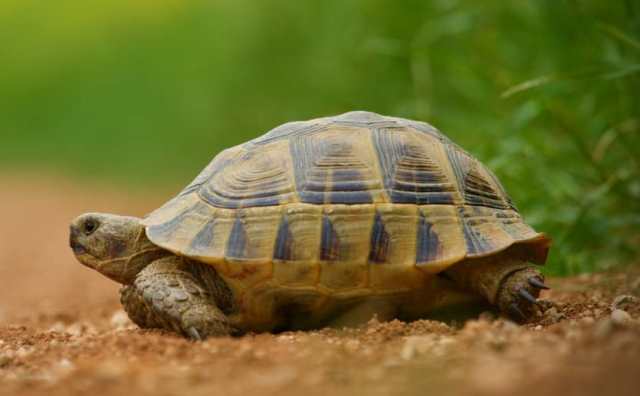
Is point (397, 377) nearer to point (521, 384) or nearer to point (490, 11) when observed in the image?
point (521, 384)

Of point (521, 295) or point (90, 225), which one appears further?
point (90, 225)

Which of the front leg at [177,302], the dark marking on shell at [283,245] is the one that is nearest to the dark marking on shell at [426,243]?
the dark marking on shell at [283,245]

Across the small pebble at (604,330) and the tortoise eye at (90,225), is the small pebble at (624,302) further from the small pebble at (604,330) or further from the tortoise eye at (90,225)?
the tortoise eye at (90,225)

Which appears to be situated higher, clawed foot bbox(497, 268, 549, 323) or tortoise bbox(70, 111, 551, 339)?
tortoise bbox(70, 111, 551, 339)

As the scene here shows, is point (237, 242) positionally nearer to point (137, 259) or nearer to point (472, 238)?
point (137, 259)

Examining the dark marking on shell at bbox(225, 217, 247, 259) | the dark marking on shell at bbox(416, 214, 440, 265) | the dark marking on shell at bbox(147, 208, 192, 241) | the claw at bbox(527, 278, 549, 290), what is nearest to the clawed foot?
the claw at bbox(527, 278, 549, 290)

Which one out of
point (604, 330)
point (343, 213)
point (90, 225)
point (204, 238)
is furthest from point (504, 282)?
point (90, 225)

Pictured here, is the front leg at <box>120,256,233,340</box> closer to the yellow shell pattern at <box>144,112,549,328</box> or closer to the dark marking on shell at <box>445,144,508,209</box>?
the yellow shell pattern at <box>144,112,549,328</box>
